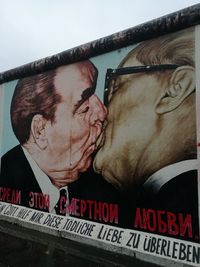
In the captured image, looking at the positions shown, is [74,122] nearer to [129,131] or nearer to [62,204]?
[129,131]

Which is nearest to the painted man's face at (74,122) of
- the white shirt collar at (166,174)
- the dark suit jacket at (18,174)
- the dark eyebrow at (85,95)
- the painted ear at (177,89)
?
the dark eyebrow at (85,95)

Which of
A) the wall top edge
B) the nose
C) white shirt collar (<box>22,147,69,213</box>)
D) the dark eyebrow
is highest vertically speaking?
the wall top edge

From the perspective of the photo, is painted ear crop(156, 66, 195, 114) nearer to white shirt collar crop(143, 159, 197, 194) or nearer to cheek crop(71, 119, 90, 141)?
white shirt collar crop(143, 159, 197, 194)

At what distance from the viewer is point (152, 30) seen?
16.7ft

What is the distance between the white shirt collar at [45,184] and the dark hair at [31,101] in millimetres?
561

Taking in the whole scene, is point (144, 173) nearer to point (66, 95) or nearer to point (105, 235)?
point (105, 235)

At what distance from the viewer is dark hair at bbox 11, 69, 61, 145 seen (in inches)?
267

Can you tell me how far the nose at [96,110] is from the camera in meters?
5.73

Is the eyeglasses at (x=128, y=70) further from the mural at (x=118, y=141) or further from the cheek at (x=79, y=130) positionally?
the cheek at (x=79, y=130)

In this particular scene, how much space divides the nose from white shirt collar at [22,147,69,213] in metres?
1.37

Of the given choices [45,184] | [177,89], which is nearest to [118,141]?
[177,89]

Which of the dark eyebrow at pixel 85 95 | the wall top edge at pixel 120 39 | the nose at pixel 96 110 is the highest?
the wall top edge at pixel 120 39

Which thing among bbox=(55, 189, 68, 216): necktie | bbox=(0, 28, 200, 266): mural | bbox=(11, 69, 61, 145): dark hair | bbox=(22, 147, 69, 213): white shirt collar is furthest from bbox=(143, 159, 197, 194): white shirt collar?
bbox=(11, 69, 61, 145): dark hair

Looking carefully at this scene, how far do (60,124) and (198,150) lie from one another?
286 cm
